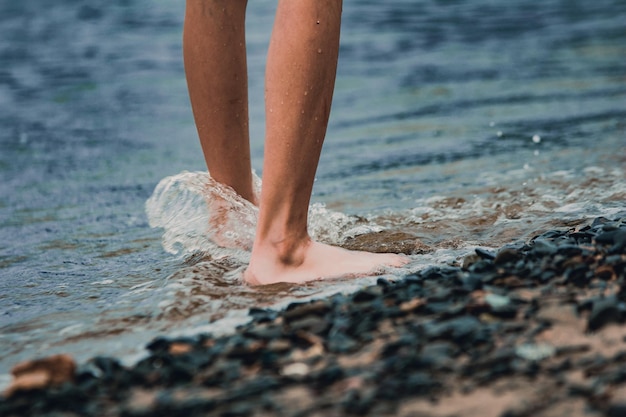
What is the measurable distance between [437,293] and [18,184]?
11.8 ft

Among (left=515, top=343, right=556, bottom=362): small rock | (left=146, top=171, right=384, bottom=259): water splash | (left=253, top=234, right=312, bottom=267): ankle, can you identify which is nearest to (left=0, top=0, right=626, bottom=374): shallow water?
(left=146, top=171, right=384, bottom=259): water splash

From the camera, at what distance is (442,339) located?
56.7 inches

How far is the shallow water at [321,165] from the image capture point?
85.4 inches

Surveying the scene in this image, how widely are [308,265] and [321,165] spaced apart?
2.44 metres

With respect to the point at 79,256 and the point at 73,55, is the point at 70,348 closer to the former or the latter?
the point at 79,256

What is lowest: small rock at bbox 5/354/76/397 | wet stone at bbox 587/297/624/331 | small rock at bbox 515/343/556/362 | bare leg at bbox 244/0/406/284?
small rock at bbox 5/354/76/397

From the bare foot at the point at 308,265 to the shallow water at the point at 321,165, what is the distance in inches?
2.5

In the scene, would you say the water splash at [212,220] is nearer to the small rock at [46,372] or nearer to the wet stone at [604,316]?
the small rock at [46,372]

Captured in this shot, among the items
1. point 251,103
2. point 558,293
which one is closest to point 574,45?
point 251,103

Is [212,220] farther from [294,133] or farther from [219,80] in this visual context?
[294,133]

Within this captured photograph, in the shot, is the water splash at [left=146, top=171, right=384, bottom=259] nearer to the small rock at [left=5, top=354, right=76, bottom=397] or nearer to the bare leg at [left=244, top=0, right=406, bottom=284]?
the bare leg at [left=244, top=0, right=406, bottom=284]

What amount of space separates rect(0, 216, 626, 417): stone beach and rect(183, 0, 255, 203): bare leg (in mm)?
1021

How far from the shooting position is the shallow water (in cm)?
217

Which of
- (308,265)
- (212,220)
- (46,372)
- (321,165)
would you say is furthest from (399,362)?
(321,165)
